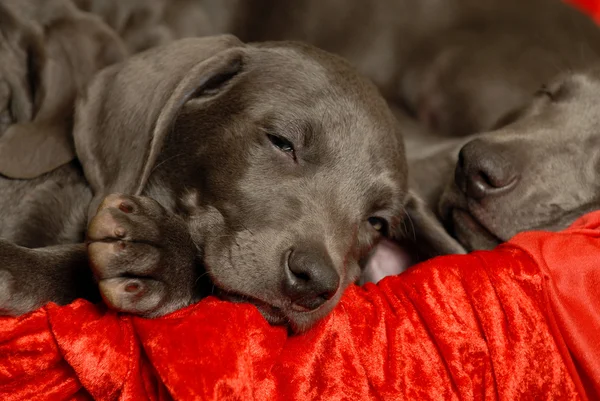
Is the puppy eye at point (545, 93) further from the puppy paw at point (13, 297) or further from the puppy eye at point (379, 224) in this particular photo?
the puppy paw at point (13, 297)

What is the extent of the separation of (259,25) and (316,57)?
1350mm

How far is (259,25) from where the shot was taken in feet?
11.4

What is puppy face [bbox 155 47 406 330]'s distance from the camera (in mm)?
1748

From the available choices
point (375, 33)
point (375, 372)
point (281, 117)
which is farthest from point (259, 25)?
point (375, 372)

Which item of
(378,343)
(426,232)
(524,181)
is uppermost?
(524,181)

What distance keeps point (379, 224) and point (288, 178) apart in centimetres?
47

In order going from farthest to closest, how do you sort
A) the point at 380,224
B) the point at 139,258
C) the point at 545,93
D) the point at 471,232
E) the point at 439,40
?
the point at 439,40, the point at 545,93, the point at 471,232, the point at 380,224, the point at 139,258

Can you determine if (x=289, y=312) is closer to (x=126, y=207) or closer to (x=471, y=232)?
(x=126, y=207)

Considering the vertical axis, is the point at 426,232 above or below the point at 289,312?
below

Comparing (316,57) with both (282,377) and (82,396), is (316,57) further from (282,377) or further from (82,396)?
(82,396)

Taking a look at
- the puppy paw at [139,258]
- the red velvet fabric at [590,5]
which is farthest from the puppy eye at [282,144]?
the red velvet fabric at [590,5]

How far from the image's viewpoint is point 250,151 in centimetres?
201

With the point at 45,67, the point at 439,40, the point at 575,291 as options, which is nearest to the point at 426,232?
the point at 575,291

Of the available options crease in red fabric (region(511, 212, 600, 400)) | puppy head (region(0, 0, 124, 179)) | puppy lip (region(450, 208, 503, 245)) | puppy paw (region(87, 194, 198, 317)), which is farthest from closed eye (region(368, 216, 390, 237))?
puppy head (region(0, 0, 124, 179))
